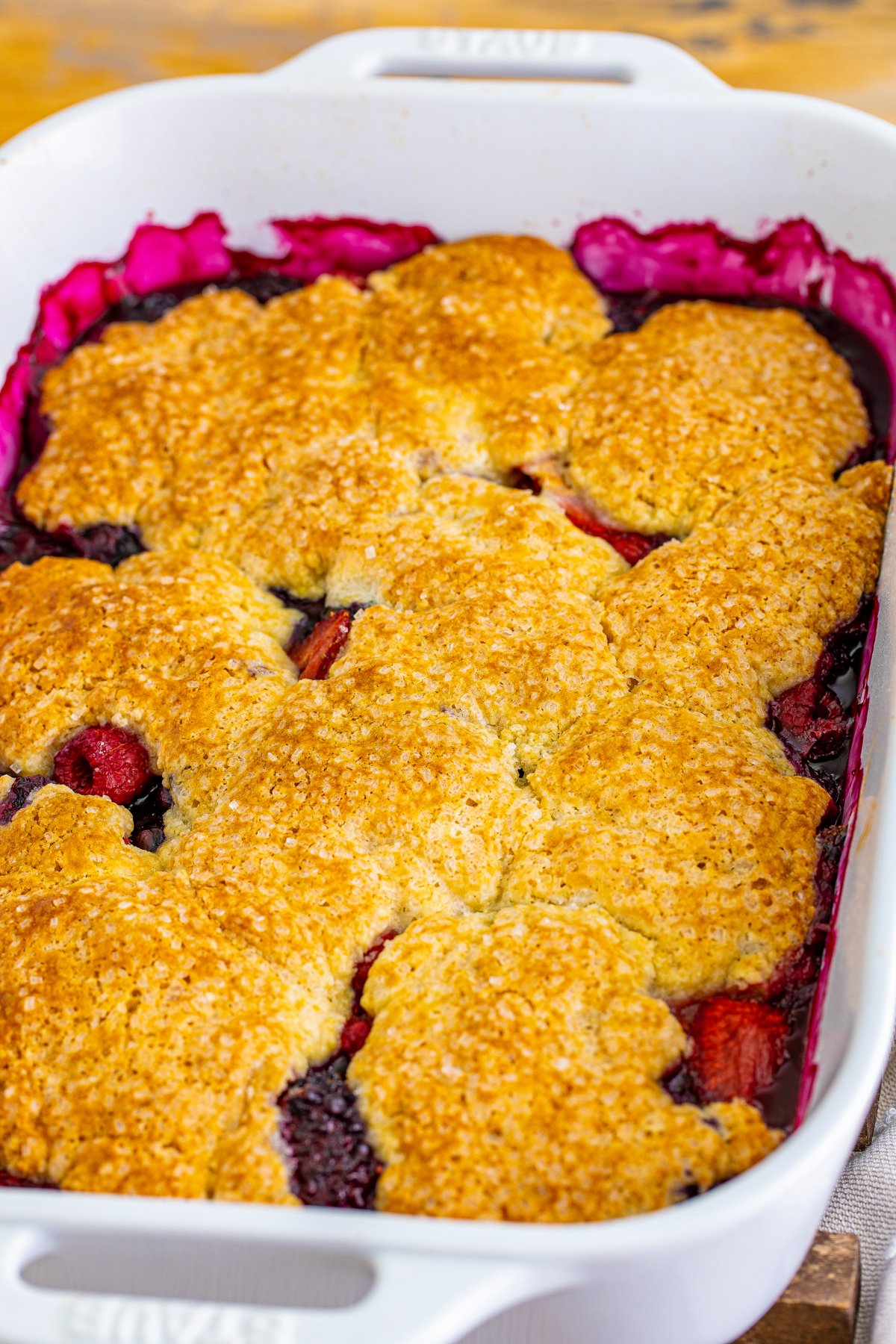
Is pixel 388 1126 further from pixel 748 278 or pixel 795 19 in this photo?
pixel 795 19

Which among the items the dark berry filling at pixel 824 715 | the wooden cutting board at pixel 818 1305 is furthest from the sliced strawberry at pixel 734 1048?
the dark berry filling at pixel 824 715

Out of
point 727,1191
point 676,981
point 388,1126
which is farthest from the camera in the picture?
point 676,981

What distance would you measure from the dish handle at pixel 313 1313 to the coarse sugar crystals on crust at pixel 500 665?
705mm

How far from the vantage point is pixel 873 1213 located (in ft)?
5.26

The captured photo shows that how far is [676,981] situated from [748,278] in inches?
51.9

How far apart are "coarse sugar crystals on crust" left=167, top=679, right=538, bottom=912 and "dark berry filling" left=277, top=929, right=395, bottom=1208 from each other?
21 cm

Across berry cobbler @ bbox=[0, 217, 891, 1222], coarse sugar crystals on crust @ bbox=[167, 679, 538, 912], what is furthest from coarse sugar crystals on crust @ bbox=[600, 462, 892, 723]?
coarse sugar crystals on crust @ bbox=[167, 679, 538, 912]

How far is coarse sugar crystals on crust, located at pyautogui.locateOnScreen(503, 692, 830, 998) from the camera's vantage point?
1.48 meters

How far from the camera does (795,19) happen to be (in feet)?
10.4

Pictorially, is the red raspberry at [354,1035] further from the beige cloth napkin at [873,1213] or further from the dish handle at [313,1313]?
the beige cloth napkin at [873,1213]

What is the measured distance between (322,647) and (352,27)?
81.9 inches

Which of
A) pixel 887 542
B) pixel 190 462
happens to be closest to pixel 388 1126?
pixel 887 542

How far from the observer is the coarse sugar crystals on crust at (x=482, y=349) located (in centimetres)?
206

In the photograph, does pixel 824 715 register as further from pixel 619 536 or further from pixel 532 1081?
pixel 532 1081
